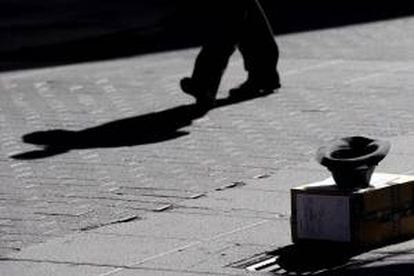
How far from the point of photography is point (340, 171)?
814 centimetres

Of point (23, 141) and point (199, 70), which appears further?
point (199, 70)

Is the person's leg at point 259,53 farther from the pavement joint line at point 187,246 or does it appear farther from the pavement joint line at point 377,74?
the pavement joint line at point 187,246

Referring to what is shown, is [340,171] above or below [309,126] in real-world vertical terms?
above

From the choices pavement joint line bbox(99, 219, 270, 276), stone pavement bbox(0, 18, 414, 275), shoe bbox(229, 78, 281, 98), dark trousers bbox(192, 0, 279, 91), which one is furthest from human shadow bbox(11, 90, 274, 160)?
pavement joint line bbox(99, 219, 270, 276)

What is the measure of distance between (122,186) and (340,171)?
2.67m

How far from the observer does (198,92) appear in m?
13.6

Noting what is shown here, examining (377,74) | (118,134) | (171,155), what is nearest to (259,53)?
(377,74)

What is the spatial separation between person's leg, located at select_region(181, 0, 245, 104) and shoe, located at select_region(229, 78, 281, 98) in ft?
1.82

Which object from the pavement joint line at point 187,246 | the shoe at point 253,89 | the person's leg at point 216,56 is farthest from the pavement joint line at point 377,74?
the pavement joint line at point 187,246

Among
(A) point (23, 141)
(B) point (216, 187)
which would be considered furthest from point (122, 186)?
(A) point (23, 141)

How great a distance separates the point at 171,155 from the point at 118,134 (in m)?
1.18

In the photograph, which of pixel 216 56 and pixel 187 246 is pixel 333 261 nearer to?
pixel 187 246

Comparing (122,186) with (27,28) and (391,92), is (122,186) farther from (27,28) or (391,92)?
(27,28)

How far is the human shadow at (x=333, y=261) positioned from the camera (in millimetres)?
7801
